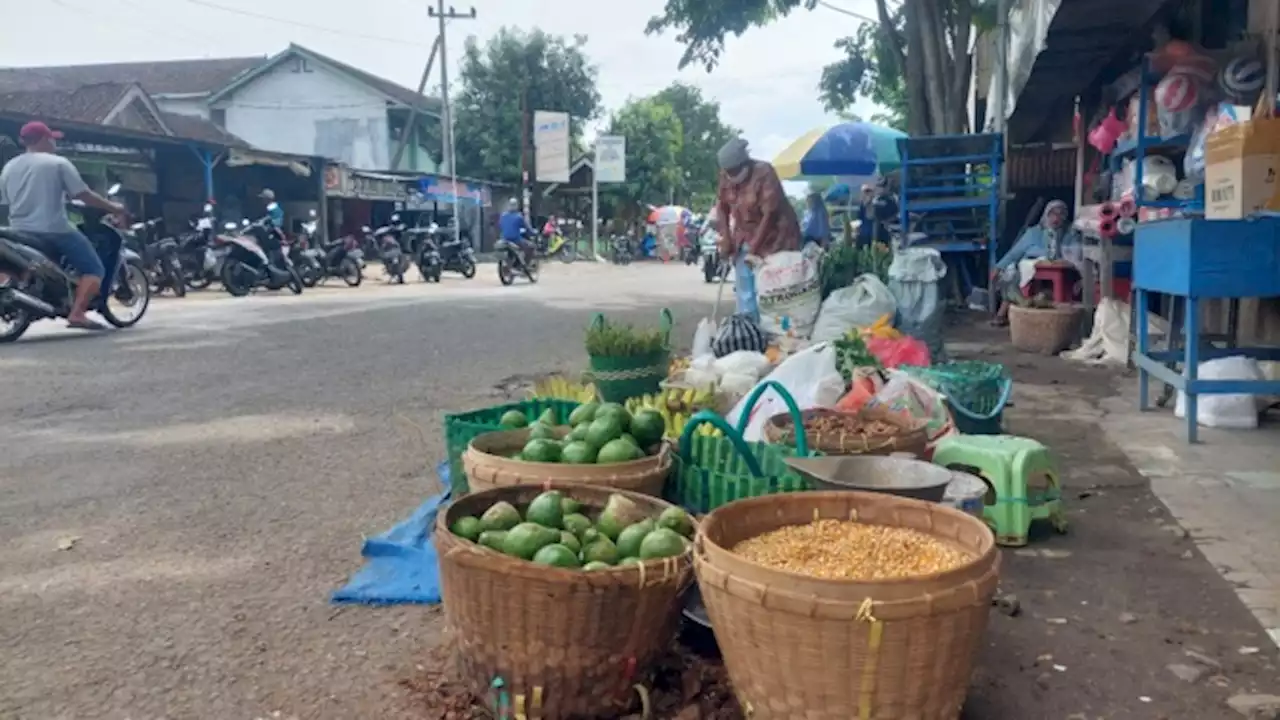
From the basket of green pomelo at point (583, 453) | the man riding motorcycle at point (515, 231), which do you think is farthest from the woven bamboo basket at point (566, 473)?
the man riding motorcycle at point (515, 231)

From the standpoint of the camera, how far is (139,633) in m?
2.95

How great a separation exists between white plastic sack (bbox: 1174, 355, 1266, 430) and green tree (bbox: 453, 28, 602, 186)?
103ft

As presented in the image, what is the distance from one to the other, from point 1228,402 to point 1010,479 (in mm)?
2605

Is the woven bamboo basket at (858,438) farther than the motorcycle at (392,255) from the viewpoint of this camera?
No

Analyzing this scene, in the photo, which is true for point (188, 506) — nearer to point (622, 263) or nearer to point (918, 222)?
point (918, 222)

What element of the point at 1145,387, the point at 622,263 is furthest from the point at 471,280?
the point at 1145,387

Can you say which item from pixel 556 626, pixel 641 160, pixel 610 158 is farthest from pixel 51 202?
pixel 641 160

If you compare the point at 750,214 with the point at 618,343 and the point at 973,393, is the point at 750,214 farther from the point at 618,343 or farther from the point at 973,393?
the point at 973,393

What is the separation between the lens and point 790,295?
24.2 feet

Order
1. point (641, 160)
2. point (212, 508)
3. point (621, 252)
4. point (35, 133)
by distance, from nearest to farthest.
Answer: point (212, 508)
point (35, 133)
point (621, 252)
point (641, 160)

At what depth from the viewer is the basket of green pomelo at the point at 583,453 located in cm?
299

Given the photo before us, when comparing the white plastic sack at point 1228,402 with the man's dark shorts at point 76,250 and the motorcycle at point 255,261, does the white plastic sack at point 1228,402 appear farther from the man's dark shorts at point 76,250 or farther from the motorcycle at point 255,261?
the motorcycle at point 255,261

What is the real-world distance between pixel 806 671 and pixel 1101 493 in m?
2.94

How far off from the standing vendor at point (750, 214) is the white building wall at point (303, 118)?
28.6 metres
